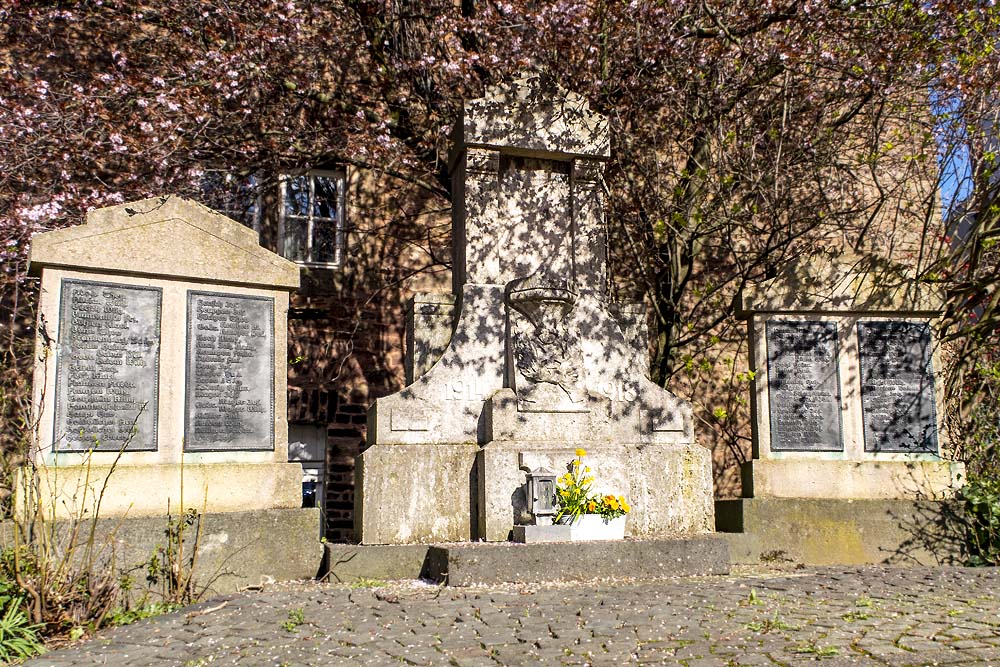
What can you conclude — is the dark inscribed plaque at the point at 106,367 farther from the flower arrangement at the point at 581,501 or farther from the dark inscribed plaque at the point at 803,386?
the dark inscribed plaque at the point at 803,386

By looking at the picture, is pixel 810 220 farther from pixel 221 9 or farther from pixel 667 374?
pixel 221 9

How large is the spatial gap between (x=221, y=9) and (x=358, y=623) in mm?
7934

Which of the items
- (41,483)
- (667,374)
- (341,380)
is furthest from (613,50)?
(41,483)

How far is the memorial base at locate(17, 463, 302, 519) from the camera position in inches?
237

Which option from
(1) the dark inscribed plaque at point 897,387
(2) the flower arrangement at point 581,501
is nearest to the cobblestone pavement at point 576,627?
(2) the flower arrangement at point 581,501

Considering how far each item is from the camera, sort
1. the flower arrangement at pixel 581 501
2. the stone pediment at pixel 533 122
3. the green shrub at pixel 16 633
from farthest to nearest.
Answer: the stone pediment at pixel 533 122, the flower arrangement at pixel 581 501, the green shrub at pixel 16 633

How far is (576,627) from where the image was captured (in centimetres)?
461

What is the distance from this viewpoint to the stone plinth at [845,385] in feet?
26.8

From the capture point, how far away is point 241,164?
1060 cm

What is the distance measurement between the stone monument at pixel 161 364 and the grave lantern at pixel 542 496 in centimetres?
185

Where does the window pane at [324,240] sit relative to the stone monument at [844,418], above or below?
above

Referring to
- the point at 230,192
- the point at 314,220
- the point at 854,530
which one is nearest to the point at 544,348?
the point at 854,530

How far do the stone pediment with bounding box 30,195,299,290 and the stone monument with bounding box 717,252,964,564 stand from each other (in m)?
4.52

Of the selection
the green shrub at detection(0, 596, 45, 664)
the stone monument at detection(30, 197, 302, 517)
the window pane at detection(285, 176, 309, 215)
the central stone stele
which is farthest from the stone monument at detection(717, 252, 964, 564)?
the window pane at detection(285, 176, 309, 215)
